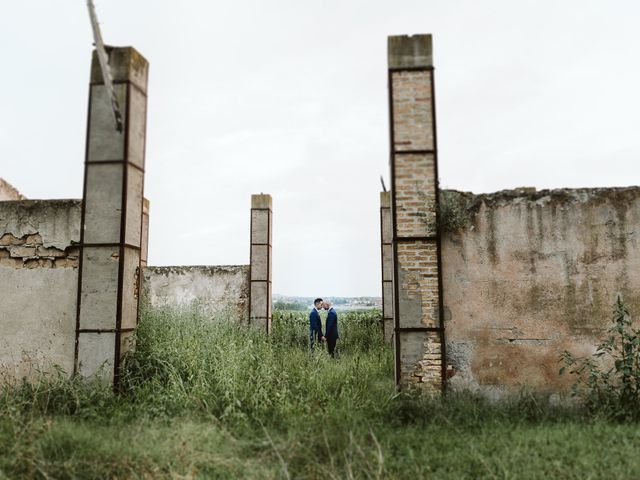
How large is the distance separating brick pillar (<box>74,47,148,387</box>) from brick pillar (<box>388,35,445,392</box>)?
3522 mm

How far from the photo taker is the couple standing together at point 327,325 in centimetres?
1176

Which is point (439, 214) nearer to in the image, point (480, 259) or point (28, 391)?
point (480, 259)

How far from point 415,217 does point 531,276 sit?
1666 mm

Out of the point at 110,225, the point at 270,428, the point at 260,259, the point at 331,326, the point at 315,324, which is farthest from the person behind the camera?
the point at 260,259

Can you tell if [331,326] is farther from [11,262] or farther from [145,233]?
[11,262]

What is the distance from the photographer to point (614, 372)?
6297mm

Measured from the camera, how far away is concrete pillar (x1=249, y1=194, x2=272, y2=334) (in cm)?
1334

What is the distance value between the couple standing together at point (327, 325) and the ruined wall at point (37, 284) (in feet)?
19.4

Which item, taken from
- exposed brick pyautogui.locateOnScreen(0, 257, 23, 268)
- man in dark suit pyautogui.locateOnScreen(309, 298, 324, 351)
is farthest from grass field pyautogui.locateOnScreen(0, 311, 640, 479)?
man in dark suit pyautogui.locateOnScreen(309, 298, 324, 351)

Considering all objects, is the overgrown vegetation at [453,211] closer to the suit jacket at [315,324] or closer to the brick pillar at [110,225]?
the brick pillar at [110,225]

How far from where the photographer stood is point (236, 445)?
4809 millimetres

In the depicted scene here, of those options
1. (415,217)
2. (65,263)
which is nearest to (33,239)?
(65,263)

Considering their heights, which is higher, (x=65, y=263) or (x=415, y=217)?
(x=415, y=217)

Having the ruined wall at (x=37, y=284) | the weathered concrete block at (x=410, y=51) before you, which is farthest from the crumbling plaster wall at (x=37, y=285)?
the weathered concrete block at (x=410, y=51)
